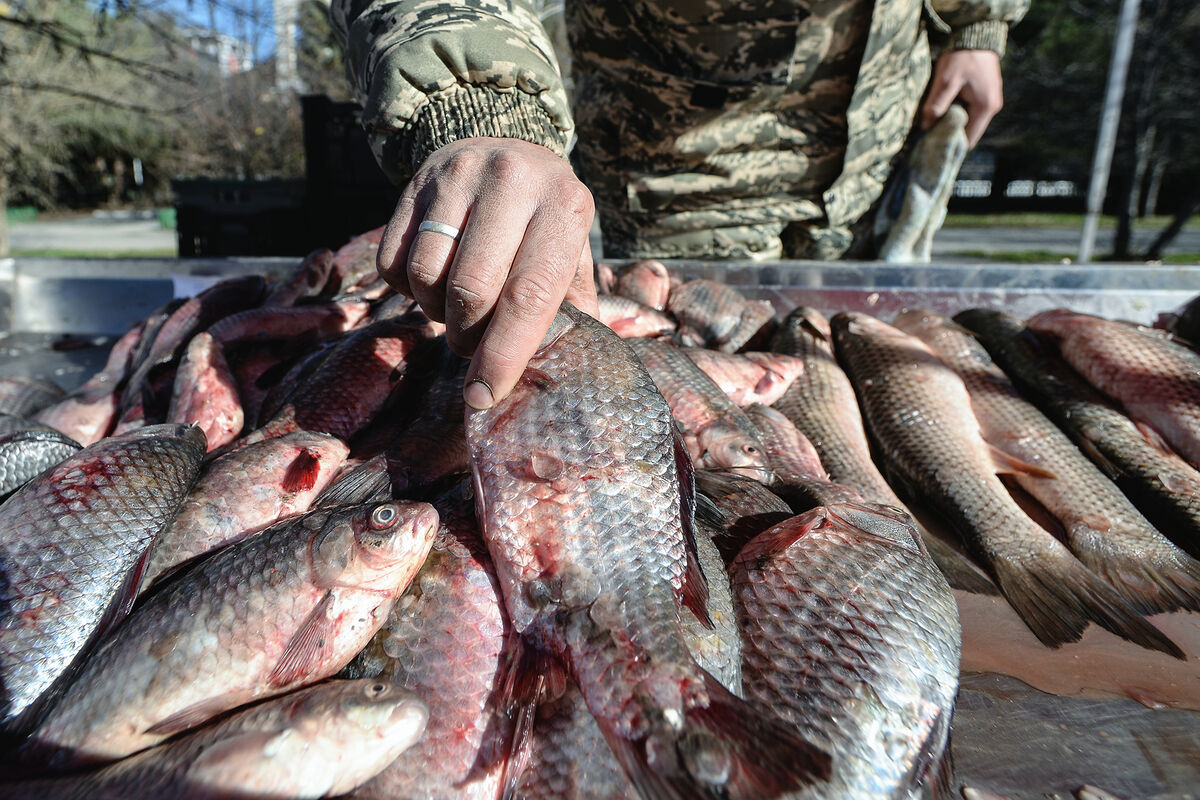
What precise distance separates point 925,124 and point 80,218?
25.3 m

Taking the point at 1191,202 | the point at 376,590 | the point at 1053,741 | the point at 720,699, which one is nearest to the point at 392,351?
the point at 376,590

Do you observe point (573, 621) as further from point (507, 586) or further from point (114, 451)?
point (114, 451)

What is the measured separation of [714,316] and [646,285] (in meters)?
0.37

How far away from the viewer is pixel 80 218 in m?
22.1

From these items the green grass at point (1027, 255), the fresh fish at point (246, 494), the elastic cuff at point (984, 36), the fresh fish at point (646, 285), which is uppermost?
the elastic cuff at point (984, 36)

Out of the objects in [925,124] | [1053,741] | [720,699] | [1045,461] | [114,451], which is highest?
[925,124]

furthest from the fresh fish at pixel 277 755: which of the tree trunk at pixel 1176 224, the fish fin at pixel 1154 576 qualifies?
the tree trunk at pixel 1176 224

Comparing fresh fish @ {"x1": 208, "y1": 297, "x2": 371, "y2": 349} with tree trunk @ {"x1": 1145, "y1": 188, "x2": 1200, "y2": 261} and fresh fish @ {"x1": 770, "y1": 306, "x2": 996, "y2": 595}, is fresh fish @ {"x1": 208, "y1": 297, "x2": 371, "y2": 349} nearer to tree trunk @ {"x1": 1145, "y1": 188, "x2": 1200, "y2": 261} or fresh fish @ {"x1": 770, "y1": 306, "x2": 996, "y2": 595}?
fresh fish @ {"x1": 770, "y1": 306, "x2": 996, "y2": 595}

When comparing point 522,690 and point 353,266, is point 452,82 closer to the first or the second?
point 353,266

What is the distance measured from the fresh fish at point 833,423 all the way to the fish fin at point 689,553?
2.17ft

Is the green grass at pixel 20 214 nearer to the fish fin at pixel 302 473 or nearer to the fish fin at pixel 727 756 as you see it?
the fish fin at pixel 302 473

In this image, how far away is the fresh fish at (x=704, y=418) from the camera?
234 cm

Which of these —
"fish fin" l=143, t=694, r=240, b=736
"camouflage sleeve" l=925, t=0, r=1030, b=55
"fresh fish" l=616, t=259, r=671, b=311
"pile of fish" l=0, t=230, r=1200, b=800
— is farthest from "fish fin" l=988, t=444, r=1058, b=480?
"camouflage sleeve" l=925, t=0, r=1030, b=55

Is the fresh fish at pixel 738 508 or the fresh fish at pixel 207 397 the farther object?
the fresh fish at pixel 207 397
